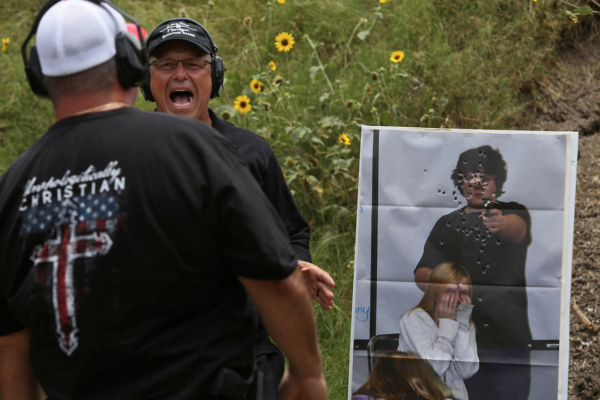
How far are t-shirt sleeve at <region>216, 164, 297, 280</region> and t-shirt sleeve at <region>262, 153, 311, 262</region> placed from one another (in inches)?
44.1

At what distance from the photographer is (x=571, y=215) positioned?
2455 millimetres

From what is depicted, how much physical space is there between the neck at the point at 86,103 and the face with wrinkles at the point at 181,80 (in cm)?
118

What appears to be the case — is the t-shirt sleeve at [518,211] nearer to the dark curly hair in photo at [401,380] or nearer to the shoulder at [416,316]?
the shoulder at [416,316]

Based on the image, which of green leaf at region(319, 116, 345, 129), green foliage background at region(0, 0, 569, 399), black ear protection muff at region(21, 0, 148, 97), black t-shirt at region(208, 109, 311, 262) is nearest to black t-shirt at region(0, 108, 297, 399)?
black ear protection muff at region(21, 0, 148, 97)

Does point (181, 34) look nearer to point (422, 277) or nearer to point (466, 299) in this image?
point (422, 277)

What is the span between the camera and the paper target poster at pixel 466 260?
2473 millimetres

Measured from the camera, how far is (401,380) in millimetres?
2535

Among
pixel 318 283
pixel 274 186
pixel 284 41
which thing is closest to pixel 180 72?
pixel 274 186

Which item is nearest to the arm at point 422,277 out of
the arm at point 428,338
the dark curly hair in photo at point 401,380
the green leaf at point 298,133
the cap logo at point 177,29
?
the arm at point 428,338

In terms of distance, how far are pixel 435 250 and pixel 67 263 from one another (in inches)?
63.7

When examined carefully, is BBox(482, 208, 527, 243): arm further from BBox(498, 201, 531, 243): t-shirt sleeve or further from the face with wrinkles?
the face with wrinkles

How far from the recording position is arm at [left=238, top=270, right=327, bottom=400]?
4.57ft

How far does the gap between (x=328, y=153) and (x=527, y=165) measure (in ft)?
5.81

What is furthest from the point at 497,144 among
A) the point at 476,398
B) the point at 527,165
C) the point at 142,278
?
the point at 142,278
